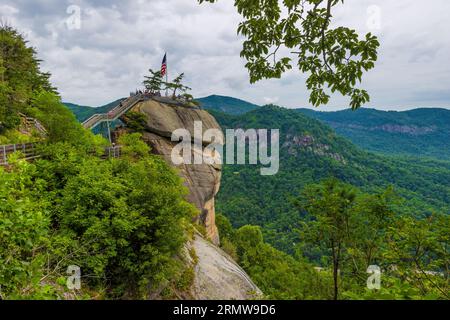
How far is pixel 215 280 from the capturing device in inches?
538

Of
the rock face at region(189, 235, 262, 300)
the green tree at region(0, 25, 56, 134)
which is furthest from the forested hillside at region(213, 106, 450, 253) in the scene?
the green tree at region(0, 25, 56, 134)

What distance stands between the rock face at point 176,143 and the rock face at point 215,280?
10681mm

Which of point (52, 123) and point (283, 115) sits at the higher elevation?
point (283, 115)

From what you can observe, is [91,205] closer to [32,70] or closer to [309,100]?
[309,100]

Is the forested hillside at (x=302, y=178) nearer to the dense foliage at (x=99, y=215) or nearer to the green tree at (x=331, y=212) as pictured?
the dense foliage at (x=99, y=215)

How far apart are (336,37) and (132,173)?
10.8 metres

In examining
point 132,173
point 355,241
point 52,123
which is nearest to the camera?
point 355,241

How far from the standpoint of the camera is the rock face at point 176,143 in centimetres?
2633

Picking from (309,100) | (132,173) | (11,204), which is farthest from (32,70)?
(309,100)

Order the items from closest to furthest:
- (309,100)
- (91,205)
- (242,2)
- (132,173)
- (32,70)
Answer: (242,2) → (309,100) → (91,205) → (132,173) → (32,70)

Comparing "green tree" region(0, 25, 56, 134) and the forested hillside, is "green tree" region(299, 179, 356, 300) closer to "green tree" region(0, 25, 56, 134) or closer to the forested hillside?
"green tree" region(0, 25, 56, 134)

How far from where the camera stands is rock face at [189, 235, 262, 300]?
12683 mm

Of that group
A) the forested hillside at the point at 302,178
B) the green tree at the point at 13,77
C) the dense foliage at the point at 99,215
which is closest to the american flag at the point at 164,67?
the green tree at the point at 13,77

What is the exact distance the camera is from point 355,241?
8.80 m
